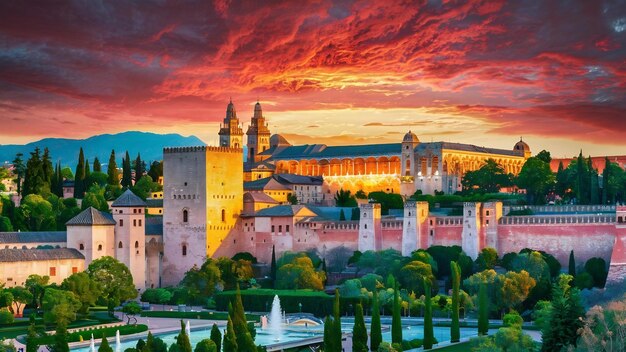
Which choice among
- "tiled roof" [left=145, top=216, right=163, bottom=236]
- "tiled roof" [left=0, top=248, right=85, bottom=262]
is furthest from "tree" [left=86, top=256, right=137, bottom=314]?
"tiled roof" [left=145, top=216, right=163, bottom=236]

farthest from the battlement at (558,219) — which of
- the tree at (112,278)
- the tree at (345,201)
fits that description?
the tree at (345,201)

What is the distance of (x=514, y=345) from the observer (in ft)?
106

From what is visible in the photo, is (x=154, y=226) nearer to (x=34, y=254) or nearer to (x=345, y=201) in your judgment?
(x=34, y=254)

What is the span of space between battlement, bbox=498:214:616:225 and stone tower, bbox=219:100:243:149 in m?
38.4

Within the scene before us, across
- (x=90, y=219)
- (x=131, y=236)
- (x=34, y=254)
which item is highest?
(x=90, y=219)

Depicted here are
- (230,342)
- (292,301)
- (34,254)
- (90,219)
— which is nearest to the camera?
(230,342)

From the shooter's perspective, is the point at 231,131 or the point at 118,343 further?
the point at 231,131

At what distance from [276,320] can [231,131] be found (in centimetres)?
4336

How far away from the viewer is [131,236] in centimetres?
5231

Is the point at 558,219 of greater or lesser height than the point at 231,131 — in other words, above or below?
below

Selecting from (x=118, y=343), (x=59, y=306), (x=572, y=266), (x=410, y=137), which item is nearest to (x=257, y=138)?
(x=410, y=137)

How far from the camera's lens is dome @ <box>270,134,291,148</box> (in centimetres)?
8944

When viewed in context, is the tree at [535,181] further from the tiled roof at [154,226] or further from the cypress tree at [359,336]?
the cypress tree at [359,336]

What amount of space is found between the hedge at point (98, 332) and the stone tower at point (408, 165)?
33.3 m
